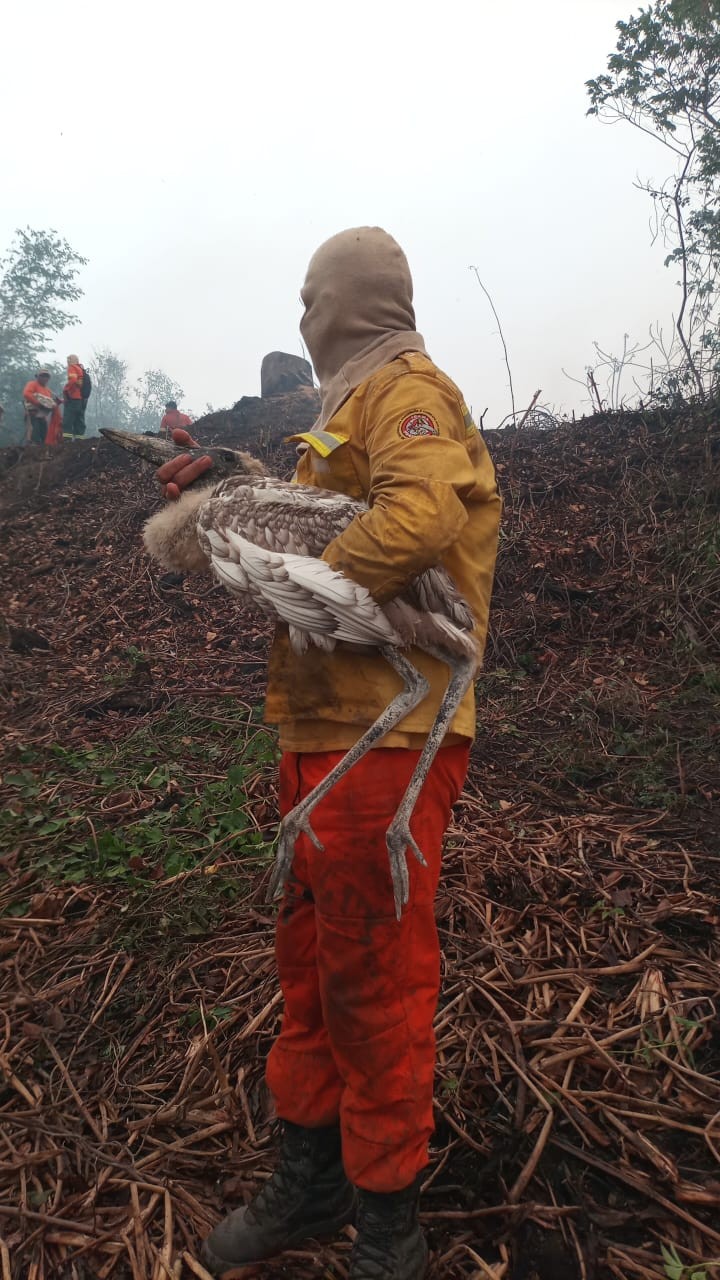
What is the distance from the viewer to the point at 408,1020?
150cm

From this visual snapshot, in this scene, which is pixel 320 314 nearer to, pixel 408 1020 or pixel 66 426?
pixel 408 1020

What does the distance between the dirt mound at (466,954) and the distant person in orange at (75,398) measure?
8.87 meters

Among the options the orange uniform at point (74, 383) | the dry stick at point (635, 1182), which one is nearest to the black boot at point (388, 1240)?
the dry stick at point (635, 1182)

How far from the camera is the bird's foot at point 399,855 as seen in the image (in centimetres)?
141

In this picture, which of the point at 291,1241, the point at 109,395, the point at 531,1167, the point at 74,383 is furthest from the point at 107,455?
the point at 109,395

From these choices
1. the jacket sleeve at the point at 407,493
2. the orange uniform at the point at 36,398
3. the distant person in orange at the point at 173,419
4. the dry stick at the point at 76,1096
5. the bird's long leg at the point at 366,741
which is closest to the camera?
the jacket sleeve at the point at 407,493

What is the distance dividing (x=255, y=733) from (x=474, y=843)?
5.17 feet

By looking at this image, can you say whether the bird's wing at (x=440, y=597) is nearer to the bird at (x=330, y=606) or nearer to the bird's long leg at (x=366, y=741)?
the bird at (x=330, y=606)

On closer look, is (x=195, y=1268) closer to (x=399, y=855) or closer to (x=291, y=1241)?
(x=291, y=1241)

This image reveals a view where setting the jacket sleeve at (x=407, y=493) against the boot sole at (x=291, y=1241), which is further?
the boot sole at (x=291, y=1241)

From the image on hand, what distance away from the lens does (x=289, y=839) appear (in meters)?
1.50

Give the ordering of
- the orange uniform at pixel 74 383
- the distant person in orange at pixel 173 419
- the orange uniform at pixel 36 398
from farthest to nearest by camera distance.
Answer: the orange uniform at pixel 36 398, the orange uniform at pixel 74 383, the distant person in orange at pixel 173 419

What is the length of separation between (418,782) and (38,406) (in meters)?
13.5

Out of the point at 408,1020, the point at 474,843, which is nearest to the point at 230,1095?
the point at 408,1020
